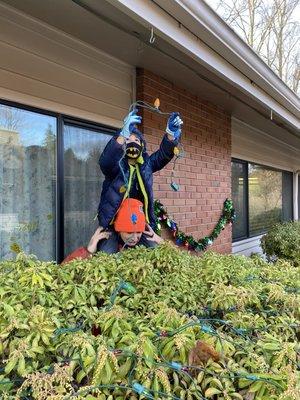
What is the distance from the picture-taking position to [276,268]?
9.12ft

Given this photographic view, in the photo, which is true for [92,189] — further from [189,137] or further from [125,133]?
[189,137]

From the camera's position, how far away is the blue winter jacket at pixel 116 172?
3363mm

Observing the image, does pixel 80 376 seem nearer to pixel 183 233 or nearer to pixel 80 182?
pixel 80 182

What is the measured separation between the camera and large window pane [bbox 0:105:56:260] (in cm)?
341

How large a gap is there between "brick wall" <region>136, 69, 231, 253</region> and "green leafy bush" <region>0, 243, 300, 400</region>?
2654mm

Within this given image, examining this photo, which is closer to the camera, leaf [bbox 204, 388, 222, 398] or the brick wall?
leaf [bbox 204, 388, 222, 398]

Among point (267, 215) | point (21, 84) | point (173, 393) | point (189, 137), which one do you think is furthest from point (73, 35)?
point (267, 215)

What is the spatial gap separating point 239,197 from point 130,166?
4858 millimetres

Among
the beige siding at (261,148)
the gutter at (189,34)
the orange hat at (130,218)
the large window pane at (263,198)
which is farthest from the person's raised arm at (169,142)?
the large window pane at (263,198)

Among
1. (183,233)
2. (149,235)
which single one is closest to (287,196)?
(183,233)

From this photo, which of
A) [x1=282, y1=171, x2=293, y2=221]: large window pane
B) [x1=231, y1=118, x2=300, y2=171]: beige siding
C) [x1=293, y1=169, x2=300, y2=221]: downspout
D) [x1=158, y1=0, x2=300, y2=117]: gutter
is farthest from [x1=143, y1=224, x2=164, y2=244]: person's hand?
[x1=293, y1=169, x2=300, y2=221]: downspout

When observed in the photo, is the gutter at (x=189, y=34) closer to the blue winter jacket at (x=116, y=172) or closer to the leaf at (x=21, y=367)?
the blue winter jacket at (x=116, y=172)

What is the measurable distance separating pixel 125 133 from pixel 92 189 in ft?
3.85

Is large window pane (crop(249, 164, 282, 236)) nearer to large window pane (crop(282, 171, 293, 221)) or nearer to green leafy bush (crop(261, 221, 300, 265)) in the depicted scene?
large window pane (crop(282, 171, 293, 221))
